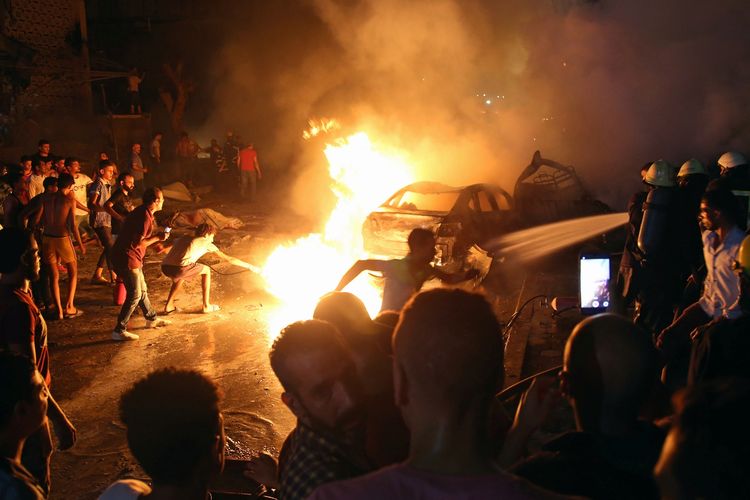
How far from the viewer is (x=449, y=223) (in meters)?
9.80

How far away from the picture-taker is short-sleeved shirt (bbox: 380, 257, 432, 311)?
4980mm

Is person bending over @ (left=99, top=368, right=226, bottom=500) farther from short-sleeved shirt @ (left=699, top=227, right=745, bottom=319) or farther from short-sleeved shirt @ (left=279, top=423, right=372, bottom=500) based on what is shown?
short-sleeved shirt @ (left=699, top=227, right=745, bottom=319)

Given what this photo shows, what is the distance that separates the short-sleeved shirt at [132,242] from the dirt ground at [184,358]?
1016 mm

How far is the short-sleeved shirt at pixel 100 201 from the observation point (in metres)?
9.39

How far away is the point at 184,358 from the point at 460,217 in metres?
4.91

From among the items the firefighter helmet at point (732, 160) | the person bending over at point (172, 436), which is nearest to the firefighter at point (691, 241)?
the firefighter helmet at point (732, 160)

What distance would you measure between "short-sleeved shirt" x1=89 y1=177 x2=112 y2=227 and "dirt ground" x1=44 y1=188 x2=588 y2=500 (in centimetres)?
116

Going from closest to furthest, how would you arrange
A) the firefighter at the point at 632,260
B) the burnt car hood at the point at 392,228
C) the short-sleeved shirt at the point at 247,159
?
the firefighter at the point at 632,260 → the burnt car hood at the point at 392,228 → the short-sleeved shirt at the point at 247,159

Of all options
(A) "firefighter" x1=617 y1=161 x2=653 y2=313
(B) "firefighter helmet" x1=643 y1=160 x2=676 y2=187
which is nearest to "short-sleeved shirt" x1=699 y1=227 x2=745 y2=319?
(B) "firefighter helmet" x1=643 y1=160 x2=676 y2=187

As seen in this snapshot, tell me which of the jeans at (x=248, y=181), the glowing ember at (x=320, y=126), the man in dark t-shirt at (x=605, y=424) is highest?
the glowing ember at (x=320, y=126)

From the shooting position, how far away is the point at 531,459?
2.01 meters

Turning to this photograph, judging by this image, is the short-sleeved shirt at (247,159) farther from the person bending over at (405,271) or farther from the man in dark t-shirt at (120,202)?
the person bending over at (405,271)

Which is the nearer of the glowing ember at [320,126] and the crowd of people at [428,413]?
the crowd of people at [428,413]

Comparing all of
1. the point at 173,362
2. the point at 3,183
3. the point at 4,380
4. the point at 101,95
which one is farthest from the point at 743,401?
the point at 101,95
